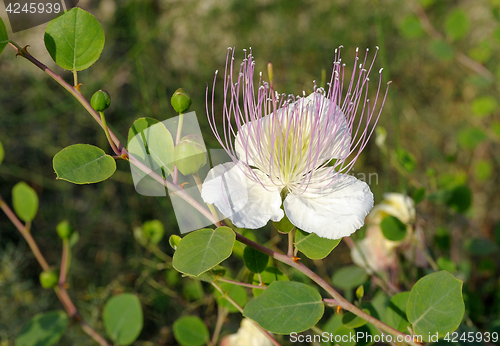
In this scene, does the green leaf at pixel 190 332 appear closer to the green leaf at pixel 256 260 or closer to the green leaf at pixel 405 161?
the green leaf at pixel 256 260

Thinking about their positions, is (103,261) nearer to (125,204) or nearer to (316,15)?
(125,204)

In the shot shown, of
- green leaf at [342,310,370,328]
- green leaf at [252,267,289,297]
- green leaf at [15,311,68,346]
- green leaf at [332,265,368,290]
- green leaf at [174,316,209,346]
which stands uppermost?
green leaf at [252,267,289,297]

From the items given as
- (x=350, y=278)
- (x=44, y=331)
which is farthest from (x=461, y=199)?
(x=44, y=331)

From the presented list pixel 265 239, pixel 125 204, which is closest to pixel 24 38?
pixel 125 204

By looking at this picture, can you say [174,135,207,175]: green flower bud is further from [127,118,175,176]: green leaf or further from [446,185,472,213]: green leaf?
[446,185,472,213]: green leaf

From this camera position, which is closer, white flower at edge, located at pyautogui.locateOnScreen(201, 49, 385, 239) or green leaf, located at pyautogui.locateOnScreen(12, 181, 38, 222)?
white flower at edge, located at pyautogui.locateOnScreen(201, 49, 385, 239)

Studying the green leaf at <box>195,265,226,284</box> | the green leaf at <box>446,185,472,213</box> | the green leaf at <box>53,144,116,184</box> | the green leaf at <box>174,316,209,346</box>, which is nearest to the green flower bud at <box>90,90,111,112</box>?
the green leaf at <box>53,144,116,184</box>

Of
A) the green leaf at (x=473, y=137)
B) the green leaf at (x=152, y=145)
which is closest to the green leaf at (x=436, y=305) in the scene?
the green leaf at (x=152, y=145)
